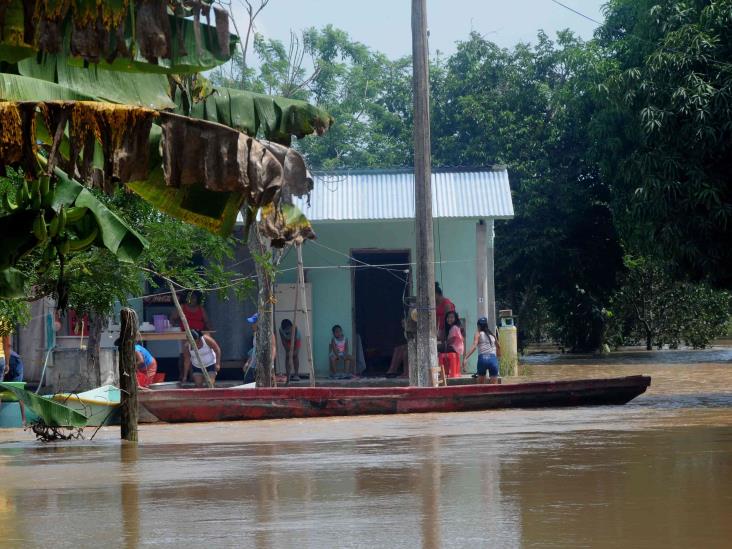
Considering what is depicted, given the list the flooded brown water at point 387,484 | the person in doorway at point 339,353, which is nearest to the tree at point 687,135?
the flooded brown water at point 387,484

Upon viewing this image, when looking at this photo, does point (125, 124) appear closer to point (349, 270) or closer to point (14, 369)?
point (14, 369)

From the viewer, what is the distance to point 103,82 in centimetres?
1019

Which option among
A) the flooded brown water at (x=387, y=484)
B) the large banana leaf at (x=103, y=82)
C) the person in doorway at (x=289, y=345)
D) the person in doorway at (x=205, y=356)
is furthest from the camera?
the person in doorway at (x=289, y=345)

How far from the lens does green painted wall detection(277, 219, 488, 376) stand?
2239cm

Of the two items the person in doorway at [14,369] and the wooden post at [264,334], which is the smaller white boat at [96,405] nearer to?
the person in doorway at [14,369]

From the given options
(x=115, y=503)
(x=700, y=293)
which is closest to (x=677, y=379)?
(x=700, y=293)

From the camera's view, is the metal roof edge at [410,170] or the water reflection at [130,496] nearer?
the water reflection at [130,496]

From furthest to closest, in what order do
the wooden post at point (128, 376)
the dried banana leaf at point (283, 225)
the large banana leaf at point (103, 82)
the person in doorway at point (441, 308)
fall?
the person in doorway at point (441, 308), the wooden post at point (128, 376), the dried banana leaf at point (283, 225), the large banana leaf at point (103, 82)

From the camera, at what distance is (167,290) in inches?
865

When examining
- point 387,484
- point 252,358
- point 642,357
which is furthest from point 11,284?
point 642,357

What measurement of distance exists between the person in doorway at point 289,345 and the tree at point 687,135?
6414 mm

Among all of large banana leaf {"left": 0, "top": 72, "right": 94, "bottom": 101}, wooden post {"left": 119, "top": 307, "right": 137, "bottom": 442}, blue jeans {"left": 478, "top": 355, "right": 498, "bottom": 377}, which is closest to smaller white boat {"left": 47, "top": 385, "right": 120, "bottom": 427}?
wooden post {"left": 119, "top": 307, "right": 137, "bottom": 442}

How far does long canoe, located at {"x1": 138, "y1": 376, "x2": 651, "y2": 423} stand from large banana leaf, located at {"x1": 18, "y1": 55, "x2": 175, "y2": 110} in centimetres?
665

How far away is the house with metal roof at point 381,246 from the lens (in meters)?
21.7
